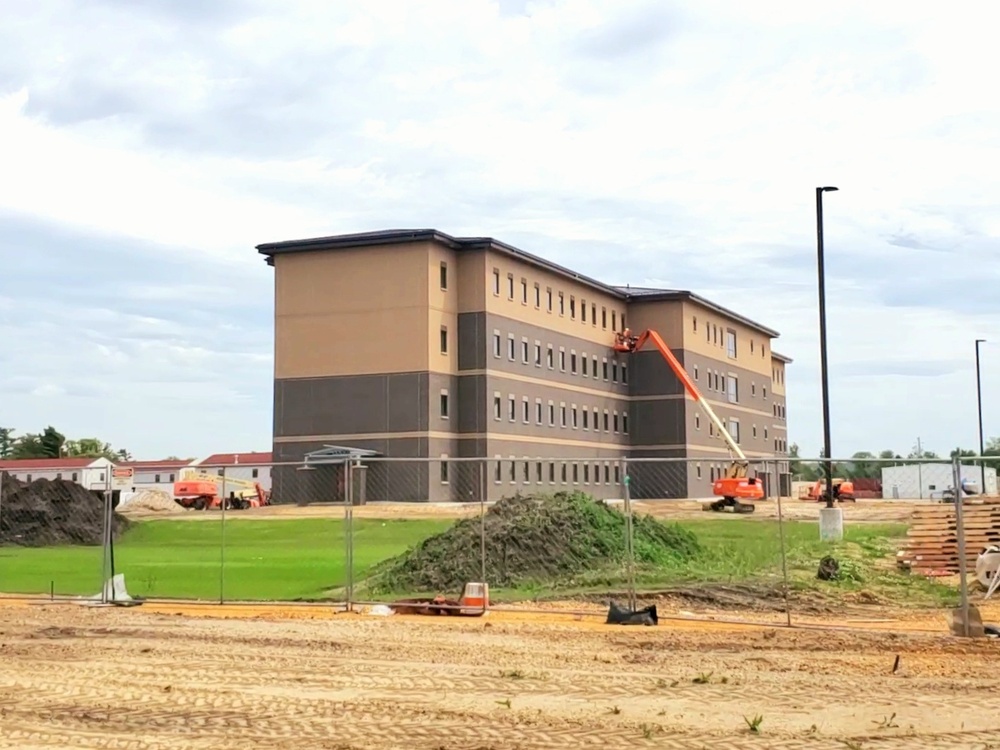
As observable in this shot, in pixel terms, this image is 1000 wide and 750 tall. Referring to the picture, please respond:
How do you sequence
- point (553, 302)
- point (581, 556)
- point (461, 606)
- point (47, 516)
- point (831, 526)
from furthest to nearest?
point (553, 302) → point (47, 516) → point (831, 526) → point (581, 556) → point (461, 606)

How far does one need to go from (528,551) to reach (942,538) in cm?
798

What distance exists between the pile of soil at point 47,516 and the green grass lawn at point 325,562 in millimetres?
3152

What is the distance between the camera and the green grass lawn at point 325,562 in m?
22.4

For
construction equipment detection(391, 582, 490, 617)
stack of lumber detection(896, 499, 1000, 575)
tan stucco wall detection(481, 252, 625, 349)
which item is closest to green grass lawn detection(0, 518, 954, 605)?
stack of lumber detection(896, 499, 1000, 575)

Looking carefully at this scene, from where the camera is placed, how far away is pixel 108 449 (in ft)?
523

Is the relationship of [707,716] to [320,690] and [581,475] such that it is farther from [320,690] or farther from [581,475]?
[581,475]

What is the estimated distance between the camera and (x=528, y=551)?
77.8ft

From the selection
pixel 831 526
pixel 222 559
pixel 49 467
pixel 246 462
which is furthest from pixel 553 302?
pixel 222 559

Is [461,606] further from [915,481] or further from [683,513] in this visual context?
[915,481]

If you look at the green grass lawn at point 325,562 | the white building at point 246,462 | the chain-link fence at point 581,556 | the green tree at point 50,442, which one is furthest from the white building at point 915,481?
the green tree at point 50,442

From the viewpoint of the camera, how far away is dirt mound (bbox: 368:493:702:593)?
74.9ft

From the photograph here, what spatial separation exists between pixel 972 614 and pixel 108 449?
504 feet

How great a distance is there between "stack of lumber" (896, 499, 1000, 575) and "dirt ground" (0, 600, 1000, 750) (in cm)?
671

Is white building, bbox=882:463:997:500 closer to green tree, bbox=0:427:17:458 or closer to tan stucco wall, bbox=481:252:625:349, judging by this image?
tan stucco wall, bbox=481:252:625:349
